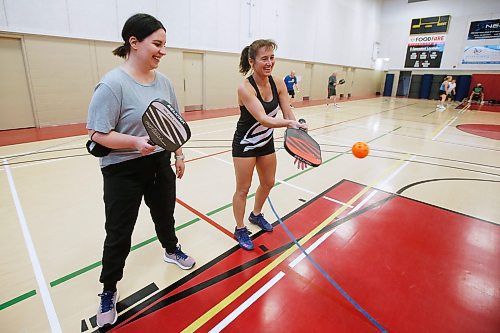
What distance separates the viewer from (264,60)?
8.04 ft

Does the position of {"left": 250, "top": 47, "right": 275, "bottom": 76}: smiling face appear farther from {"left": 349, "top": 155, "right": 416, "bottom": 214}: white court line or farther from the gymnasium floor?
{"left": 349, "top": 155, "right": 416, "bottom": 214}: white court line

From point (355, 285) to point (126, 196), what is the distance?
6.80ft

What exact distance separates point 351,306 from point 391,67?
29798mm

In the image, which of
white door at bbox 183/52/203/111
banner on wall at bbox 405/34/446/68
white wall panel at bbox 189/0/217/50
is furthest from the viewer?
banner on wall at bbox 405/34/446/68

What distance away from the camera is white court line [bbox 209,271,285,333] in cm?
207

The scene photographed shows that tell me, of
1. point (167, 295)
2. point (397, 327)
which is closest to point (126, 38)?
point (167, 295)

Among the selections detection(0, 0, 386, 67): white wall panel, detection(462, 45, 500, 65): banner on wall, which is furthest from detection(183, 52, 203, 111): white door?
detection(462, 45, 500, 65): banner on wall

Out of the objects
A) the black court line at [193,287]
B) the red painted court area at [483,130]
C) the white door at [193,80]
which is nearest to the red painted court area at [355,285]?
the black court line at [193,287]

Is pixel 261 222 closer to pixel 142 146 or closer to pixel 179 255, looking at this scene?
pixel 179 255

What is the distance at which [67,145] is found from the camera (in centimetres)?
680

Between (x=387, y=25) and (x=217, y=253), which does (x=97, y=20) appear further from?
(x=387, y=25)

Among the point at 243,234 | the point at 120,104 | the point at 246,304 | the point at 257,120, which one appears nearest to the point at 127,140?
the point at 120,104

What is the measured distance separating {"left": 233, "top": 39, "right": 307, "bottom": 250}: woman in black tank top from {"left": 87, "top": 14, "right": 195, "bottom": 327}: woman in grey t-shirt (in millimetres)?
716

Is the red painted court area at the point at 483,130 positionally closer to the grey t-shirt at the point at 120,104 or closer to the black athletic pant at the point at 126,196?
the black athletic pant at the point at 126,196
